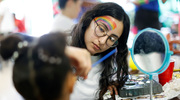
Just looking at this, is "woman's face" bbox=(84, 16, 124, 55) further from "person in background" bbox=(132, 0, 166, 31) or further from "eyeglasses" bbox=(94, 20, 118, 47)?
"person in background" bbox=(132, 0, 166, 31)

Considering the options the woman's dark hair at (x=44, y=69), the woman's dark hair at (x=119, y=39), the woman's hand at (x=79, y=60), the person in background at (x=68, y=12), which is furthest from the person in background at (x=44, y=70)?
the person in background at (x=68, y=12)

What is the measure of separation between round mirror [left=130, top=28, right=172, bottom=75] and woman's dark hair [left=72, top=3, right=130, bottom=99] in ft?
0.61

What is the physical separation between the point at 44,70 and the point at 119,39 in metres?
0.69

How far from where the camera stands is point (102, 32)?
32.5 inches

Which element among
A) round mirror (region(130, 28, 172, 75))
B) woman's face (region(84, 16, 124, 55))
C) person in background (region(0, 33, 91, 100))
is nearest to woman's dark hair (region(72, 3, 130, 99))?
woman's face (region(84, 16, 124, 55))

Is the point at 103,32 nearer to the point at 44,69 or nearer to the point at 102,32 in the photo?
the point at 102,32

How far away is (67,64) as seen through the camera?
358 millimetres

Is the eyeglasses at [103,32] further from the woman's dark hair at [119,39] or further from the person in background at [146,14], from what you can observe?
the person in background at [146,14]

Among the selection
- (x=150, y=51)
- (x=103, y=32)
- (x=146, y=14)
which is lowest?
(x=150, y=51)

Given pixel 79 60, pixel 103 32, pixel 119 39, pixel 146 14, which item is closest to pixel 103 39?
pixel 103 32

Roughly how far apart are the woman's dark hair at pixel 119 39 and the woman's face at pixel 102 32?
0.11ft

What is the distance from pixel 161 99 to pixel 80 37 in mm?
551

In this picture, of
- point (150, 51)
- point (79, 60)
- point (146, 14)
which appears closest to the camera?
point (79, 60)

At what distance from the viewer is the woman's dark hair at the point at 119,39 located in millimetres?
877
